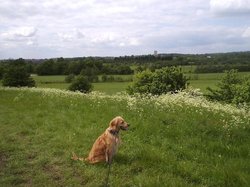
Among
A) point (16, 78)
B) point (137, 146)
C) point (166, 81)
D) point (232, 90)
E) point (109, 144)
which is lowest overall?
point (16, 78)

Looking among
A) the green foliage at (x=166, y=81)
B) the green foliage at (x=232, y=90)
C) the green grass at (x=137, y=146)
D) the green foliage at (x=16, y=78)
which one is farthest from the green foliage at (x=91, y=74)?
the green grass at (x=137, y=146)

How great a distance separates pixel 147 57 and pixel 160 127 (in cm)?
10196

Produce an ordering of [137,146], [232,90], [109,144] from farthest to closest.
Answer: [232,90], [137,146], [109,144]

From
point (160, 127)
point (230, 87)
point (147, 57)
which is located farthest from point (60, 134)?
point (147, 57)

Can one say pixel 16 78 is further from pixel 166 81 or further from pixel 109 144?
→ pixel 109 144

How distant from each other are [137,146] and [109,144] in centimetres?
136

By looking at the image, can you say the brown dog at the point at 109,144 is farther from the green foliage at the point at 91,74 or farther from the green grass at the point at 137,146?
the green foliage at the point at 91,74

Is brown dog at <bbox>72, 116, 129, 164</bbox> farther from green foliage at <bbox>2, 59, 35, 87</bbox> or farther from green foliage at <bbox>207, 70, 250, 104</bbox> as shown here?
green foliage at <bbox>2, 59, 35, 87</bbox>

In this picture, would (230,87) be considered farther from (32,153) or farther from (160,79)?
(32,153)

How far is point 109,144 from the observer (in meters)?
8.18

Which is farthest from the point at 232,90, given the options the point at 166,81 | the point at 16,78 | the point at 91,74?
the point at 91,74

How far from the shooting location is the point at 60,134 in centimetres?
1130

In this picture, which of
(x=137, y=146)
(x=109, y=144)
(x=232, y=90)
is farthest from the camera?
(x=232, y=90)

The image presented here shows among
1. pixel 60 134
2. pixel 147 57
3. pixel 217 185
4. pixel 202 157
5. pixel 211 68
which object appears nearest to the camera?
pixel 217 185
